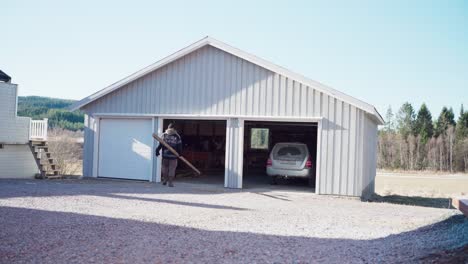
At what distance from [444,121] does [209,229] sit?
58.8m

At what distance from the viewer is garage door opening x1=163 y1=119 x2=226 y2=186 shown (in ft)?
74.7

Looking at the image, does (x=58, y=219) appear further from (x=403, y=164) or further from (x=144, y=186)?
(x=403, y=164)

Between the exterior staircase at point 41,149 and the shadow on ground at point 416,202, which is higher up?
the exterior staircase at point 41,149

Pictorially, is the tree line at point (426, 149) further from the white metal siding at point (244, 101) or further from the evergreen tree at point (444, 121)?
the white metal siding at point (244, 101)

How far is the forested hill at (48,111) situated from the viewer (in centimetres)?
6209

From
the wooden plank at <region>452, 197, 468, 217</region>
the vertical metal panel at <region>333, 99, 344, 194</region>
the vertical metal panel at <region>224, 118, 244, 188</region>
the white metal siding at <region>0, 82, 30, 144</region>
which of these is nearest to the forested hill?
the white metal siding at <region>0, 82, 30, 144</region>

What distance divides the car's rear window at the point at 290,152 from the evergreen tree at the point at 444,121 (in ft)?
159

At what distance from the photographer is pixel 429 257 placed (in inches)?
213

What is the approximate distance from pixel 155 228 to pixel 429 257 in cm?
426

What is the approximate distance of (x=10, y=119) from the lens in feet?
57.3

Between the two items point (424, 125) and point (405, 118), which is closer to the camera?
point (424, 125)

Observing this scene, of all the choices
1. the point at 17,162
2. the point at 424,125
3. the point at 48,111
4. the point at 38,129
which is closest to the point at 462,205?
the point at 17,162

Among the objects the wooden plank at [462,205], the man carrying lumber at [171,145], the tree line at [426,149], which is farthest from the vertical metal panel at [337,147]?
the tree line at [426,149]

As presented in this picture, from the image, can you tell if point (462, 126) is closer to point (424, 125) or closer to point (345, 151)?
point (424, 125)
